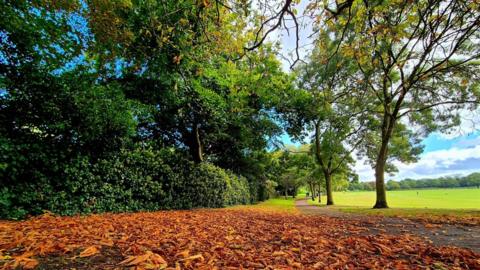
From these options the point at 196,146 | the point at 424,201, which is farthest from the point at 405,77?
the point at 424,201

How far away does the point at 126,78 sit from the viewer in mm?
9695

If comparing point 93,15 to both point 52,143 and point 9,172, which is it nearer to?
point 52,143

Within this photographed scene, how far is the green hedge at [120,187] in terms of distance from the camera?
546cm

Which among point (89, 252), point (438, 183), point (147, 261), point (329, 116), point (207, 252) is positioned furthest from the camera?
point (438, 183)

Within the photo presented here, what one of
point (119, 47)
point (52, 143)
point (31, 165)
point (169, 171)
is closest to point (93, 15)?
point (119, 47)

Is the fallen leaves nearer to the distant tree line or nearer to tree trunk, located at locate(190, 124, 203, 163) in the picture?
tree trunk, located at locate(190, 124, 203, 163)

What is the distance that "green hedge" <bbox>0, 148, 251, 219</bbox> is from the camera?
17.9ft

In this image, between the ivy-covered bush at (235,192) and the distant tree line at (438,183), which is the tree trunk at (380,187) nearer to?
the ivy-covered bush at (235,192)

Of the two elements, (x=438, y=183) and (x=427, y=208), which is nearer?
(x=427, y=208)

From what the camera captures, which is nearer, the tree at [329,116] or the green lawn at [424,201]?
the tree at [329,116]

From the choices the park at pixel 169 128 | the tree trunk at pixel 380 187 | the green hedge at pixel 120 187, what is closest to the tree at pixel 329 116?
the park at pixel 169 128

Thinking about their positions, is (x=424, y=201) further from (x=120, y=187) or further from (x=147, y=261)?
(x=147, y=261)

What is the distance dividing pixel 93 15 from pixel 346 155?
21.2 metres

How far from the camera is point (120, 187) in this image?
7.56 m
